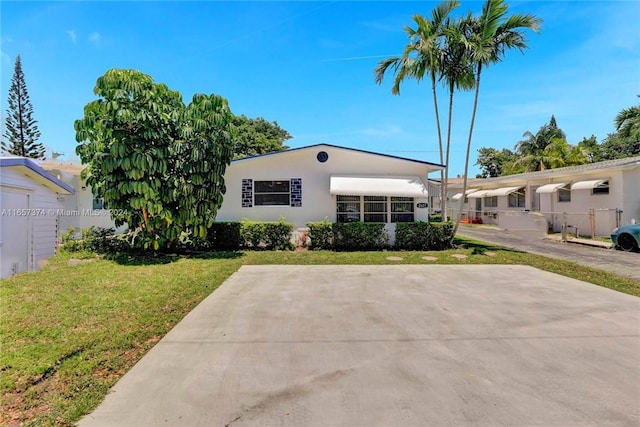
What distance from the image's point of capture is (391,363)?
3.70 meters

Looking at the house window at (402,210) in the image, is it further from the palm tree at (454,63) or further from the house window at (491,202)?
the house window at (491,202)

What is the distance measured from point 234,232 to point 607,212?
17.6 meters

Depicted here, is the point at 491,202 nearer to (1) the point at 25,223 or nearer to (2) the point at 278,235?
(2) the point at 278,235

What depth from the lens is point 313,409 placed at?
285 cm

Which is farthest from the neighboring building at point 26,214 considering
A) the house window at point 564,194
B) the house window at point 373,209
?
the house window at point 564,194

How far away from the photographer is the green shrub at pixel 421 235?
13.2 metres

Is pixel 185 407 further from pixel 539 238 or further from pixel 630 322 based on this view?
pixel 539 238

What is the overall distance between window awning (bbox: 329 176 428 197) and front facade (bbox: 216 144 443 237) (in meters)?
0.12

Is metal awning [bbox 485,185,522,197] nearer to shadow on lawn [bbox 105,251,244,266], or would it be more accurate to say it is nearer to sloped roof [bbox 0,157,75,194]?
shadow on lawn [bbox 105,251,244,266]

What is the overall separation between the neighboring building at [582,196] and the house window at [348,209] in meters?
8.53

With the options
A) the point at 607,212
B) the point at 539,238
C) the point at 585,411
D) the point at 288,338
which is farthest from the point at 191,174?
Result: the point at 607,212

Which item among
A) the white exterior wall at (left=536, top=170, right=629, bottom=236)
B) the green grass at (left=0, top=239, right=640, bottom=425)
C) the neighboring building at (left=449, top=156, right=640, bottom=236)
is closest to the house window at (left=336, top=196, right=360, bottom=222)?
the green grass at (left=0, top=239, right=640, bottom=425)

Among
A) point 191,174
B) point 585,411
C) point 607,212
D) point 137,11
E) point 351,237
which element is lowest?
point 585,411

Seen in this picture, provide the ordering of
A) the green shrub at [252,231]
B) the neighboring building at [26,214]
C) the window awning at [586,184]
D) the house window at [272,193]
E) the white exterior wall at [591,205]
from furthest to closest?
the window awning at [586,184]
the white exterior wall at [591,205]
the house window at [272,193]
the green shrub at [252,231]
the neighboring building at [26,214]
